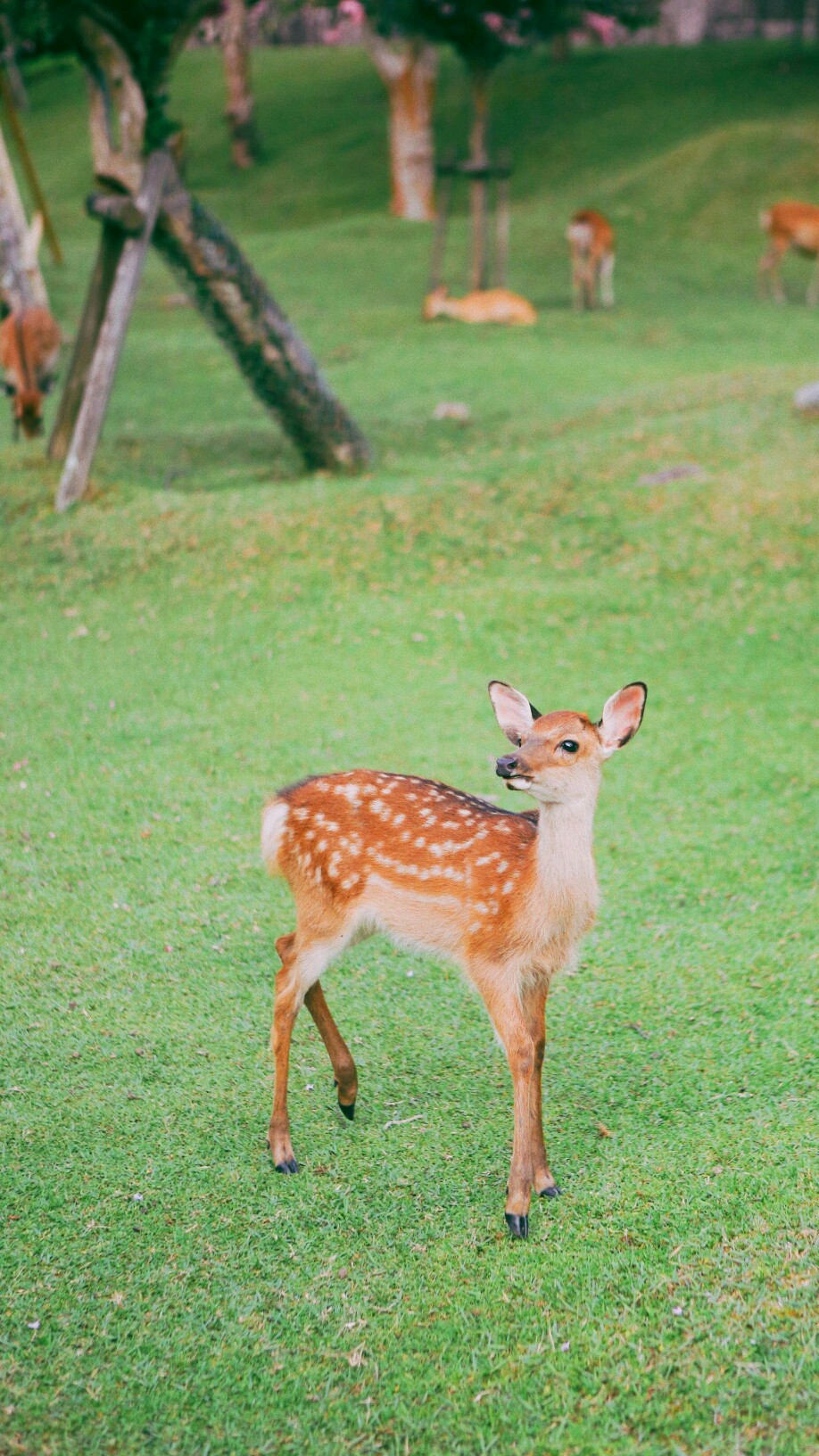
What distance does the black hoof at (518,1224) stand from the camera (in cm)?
344

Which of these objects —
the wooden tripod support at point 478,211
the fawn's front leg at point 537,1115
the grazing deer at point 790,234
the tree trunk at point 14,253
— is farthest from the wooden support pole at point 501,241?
the fawn's front leg at point 537,1115

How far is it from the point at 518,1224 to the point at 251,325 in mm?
7678

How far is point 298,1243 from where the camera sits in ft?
11.4

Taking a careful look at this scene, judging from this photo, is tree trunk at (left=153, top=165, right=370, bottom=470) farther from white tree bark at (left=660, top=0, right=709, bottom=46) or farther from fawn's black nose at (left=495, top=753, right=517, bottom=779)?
white tree bark at (left=660, top=0, right=709, bottom=46)

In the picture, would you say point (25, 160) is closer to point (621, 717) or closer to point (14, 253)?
point (14, 253)

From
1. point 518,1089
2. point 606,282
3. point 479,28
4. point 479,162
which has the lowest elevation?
point 606,282

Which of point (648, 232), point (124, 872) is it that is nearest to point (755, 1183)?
point (124, 872)

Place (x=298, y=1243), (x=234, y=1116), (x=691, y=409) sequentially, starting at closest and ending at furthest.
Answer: (x=298, y=1243)
(x=234, y=1116)
(x=691, y=409)

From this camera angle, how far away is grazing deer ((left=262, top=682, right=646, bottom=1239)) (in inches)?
139

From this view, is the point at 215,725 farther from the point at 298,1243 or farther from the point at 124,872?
the point at 298,1243

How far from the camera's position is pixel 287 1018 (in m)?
3.78

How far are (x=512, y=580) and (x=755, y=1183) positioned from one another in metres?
5.51

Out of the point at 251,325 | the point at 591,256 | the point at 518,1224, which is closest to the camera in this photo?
the point at 518,1224

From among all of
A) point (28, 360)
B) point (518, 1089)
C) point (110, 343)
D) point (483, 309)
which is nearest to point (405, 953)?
point (518, 1089)
